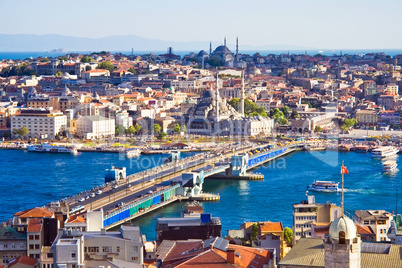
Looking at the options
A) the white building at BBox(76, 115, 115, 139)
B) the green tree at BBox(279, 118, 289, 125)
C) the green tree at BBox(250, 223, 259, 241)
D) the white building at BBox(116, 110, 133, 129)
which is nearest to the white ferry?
the green tree at BBox(279, 118, 289, 125)

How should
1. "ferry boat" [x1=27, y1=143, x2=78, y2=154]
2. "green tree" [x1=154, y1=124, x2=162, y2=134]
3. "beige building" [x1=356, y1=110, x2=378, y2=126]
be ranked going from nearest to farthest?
"ferry boat" [x1=27, y1=143, x2=78, y2=154] < "green tree" [x1=154, y1=124, x2=162, y2=134] < "beige building" [x1=356, y1=110, x2=378, y2=126]

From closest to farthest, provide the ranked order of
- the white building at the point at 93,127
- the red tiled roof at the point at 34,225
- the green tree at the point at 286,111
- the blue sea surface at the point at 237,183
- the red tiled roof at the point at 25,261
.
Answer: the red tiled roof at the point at 25,261 < the red tiled roof at the point at 34,225 < the blue sea surface at the point at 237,183 < the white building at the point at 93,127 < the green tree at the point at 286,111

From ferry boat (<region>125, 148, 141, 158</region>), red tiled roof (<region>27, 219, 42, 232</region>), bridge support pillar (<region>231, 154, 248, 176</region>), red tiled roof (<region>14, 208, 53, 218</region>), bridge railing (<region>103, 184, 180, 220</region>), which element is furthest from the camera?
ferry boat (<region>125, 148, 141, 158</region>)

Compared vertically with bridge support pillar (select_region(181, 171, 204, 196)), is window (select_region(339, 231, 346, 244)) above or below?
above

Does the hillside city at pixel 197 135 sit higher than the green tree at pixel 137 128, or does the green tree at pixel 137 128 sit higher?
the hillside city at pixel 197 135

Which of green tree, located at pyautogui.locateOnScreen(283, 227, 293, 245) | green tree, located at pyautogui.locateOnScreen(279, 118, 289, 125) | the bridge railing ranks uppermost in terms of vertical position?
green tree, located at pyautogui.locateOnScreen(283, 227, 293, 245)

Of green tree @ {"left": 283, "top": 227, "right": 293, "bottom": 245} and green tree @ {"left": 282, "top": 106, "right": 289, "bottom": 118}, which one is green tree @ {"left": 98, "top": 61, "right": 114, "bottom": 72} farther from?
green tree @ {"left": 283, "top": 227, "right": 293, "bottom": 245}

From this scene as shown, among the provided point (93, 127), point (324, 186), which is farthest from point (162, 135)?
point (324, 186)

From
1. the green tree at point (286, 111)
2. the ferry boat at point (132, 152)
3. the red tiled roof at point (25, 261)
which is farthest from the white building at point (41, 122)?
the red tiled roof at point (25, 261)

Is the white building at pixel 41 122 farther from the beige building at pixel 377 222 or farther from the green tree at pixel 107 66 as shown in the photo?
the beige building at pixel 377 222
